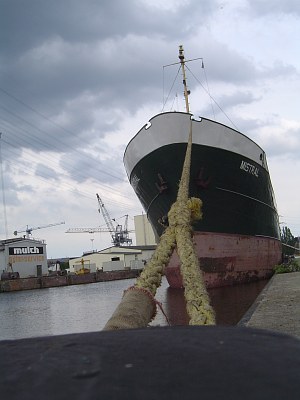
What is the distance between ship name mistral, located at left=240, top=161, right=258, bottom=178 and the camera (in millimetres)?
14188

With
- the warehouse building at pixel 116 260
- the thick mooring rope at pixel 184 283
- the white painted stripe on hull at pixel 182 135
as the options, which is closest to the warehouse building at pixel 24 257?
the warehouse building at pixel 116 260

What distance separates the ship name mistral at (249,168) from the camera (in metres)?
14.2

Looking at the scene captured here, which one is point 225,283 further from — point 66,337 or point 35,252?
point 35,252

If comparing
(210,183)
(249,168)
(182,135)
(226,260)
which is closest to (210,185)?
(210,183)

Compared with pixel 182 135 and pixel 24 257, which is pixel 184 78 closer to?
pixel 182 135

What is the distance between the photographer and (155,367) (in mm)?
979

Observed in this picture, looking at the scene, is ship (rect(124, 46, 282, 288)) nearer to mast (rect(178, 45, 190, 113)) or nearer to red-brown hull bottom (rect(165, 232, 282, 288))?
red-brown hull bottom (rect(165, 232, 282, 288))

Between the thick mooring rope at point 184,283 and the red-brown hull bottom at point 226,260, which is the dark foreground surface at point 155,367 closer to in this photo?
the thick mooring rope at point 184,283

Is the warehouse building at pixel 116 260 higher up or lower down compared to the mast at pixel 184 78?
lower down

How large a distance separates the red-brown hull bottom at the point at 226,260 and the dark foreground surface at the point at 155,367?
11265 millimetres

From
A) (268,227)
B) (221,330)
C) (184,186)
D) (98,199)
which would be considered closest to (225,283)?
(268,227)

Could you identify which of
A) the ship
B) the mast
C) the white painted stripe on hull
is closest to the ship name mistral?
the ship

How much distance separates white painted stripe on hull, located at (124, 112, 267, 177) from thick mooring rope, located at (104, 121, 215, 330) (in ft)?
25.2

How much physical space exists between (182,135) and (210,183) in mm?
A: 1671
